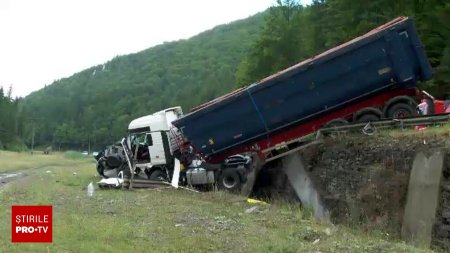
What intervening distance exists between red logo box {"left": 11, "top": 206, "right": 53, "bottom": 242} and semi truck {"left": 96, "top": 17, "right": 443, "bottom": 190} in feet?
34.0

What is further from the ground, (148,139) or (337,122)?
(337,122)

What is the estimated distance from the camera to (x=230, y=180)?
695 inches

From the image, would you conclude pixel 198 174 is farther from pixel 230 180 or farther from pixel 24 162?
pixel 24 162

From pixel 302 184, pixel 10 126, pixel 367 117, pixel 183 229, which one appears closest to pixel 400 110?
pixel 367 117

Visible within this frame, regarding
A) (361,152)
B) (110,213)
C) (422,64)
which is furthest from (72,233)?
(422,64)

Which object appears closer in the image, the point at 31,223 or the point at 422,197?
the point at 31,223

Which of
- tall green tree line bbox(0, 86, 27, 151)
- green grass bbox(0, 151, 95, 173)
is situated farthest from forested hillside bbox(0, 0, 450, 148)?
green grass bbox(0, 151, 95, 173)

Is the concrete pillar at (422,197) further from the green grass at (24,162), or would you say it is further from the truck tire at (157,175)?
the green grass at (24,162)

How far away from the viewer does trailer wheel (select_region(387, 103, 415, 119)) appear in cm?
1505

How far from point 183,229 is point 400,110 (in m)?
8.44

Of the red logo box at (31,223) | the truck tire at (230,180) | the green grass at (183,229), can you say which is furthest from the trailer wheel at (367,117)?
the red logo box at (31,223)

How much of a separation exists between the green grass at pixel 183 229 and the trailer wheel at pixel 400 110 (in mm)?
4386

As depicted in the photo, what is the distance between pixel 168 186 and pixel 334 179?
6.69 meters

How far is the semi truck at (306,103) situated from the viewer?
49.4ft
